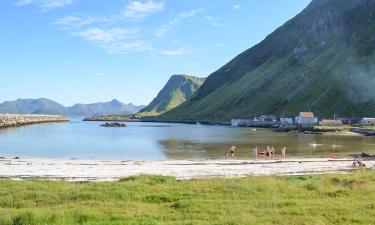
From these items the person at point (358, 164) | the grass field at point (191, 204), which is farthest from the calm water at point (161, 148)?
the grass field at point (191, 204)

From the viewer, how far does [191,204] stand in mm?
23203

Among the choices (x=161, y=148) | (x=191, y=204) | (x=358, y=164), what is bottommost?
(x=161, y=148)

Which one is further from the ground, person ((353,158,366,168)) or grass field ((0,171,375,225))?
grass field ((0,171,375,225))

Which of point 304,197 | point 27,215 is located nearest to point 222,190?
point 304,197

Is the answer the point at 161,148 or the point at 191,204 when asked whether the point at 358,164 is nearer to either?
the point at 191,204

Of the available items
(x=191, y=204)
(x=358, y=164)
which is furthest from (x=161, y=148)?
(x=191, y=204)

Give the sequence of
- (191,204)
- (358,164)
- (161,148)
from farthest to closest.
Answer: (161,148), (358,164), (191,204)

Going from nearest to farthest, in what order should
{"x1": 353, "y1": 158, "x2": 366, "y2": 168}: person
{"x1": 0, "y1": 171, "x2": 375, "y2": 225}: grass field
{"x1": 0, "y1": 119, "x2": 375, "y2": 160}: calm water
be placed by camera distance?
{"x1": 0, "y1": 171, "x2": 375, "y2": 225}: grass field, {"x1": 353, "y1": 158, "x2": 366, "y2": 168}: person, {"x1": 0, "y1": 119, "x2": 375, "y2": 160}: calm water

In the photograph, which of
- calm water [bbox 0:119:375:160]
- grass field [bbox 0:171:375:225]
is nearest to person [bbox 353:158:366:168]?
grass field [bbox 0:171:375:225]

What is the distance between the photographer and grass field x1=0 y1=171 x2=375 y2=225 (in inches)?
775

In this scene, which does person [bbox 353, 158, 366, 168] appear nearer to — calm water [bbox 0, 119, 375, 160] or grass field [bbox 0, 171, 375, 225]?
grass field [bbox 0, 171, 375, 225]

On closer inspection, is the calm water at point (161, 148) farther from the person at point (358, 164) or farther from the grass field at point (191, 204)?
the grass field at point (191, 204)

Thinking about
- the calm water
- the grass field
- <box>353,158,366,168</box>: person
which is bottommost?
the calm water

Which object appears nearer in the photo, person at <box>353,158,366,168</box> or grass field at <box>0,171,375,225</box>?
grass field at <box>0,171,375,225</box>
